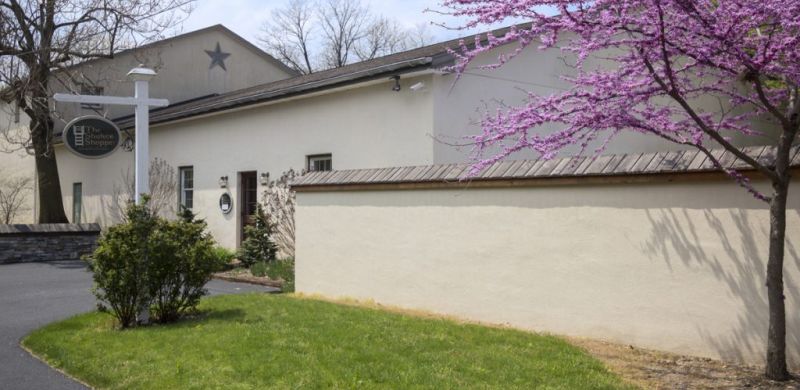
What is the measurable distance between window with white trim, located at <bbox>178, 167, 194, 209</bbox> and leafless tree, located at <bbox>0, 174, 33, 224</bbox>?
1045 centimetres

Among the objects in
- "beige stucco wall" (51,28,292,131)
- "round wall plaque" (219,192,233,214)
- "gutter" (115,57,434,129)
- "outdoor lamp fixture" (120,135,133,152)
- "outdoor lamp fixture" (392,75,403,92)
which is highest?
"beige stucco wall" (51,28,292,131)

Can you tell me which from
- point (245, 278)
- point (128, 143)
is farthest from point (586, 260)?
point (128, 143)

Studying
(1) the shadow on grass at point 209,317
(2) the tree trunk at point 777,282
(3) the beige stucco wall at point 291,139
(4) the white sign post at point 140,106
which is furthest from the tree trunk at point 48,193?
(2) the tree trunk at point 777,282

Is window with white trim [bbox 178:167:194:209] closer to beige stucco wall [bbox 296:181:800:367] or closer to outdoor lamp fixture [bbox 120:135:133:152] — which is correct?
outdoor lamp fixture [bbox 120:135:133:152]

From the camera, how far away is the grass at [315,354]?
568 centimetres

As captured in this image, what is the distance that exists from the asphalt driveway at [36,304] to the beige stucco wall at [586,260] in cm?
390

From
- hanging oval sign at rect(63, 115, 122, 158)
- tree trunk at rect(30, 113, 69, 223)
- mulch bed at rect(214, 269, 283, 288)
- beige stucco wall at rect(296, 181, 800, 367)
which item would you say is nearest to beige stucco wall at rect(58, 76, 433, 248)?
tree trunk at rect(30, 113, 69, 223)

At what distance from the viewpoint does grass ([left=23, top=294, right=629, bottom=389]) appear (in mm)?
5680

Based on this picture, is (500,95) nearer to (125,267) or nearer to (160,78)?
(125,267)

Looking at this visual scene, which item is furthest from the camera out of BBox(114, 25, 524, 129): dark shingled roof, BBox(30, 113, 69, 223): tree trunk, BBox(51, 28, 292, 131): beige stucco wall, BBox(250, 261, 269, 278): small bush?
BBox(51, 28, 292, 131): beige stucco wall

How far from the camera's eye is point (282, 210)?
601 inches

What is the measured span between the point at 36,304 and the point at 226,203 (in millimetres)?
6751

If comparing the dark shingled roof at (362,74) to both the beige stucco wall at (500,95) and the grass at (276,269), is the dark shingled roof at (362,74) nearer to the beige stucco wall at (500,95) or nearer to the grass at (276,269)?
the beige stucco wall at (500,95)

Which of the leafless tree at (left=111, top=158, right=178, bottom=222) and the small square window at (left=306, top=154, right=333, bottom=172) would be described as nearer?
the small square window at (left=306, top=154, right=333, bottom=172)
